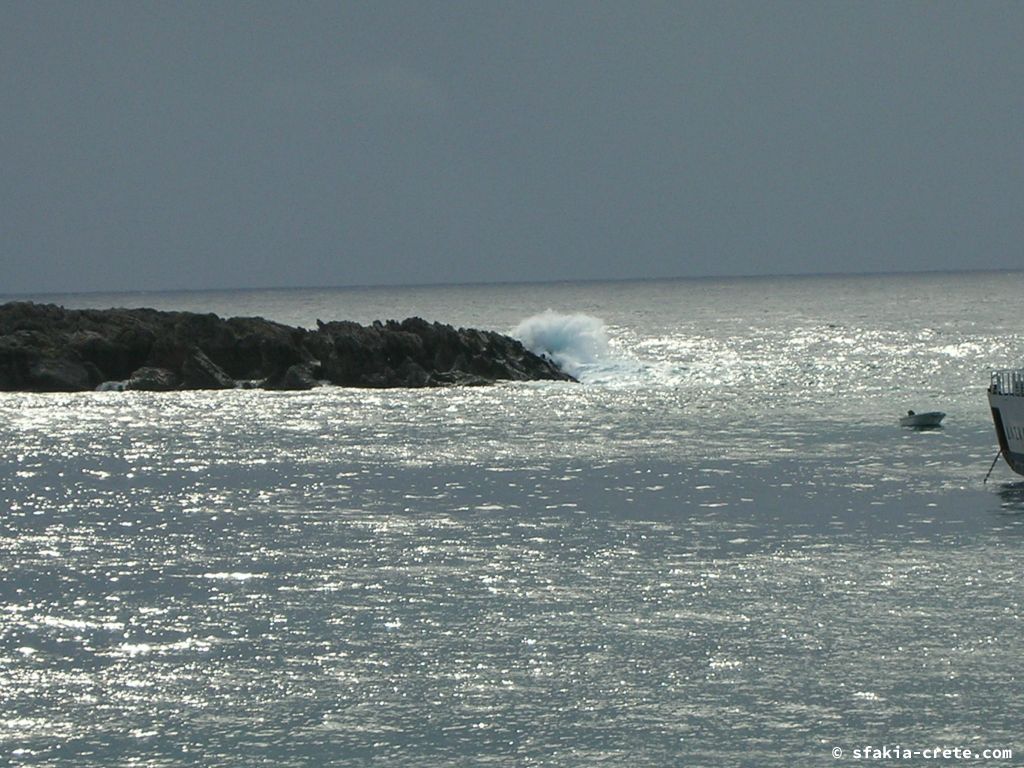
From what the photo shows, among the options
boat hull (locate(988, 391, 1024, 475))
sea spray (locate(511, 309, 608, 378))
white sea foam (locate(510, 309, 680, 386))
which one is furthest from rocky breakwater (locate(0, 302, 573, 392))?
boat hull (locate(988, 391, 1024, 475))

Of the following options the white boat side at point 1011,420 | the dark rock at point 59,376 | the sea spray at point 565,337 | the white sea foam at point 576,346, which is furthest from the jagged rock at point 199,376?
the white boat side at point 1011,420

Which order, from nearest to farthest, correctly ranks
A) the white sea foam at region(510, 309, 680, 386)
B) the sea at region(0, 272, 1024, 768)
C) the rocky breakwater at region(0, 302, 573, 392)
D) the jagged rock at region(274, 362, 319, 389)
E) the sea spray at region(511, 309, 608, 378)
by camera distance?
the sea at region(0, 272, 1024, 768), the rocky breakwater at region(0, 302, 573, 392), the jagged rock at region(274, 362, 319, 389), the white sea foam at region(510, 309, 680, 386), the sea spray at region(511, 309, 608, 378)

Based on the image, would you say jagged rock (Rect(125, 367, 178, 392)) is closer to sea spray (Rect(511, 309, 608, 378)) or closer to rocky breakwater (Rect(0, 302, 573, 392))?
rocky breakwater (Rect(0, 302, 573, 392))

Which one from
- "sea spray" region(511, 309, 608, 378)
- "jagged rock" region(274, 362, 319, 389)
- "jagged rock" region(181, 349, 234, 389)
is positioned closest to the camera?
"jagged rock" region(181, 349, 234, 389)

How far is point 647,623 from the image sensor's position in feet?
90.8

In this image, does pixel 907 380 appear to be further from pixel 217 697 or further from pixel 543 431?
pixel 217 697

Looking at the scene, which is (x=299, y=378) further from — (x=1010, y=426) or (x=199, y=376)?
(x=1010, y=426)

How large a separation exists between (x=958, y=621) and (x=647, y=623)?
5793 millimetres

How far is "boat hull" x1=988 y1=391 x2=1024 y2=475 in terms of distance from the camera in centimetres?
4862

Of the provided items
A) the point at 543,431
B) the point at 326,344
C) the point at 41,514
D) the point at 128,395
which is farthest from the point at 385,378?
the point at 41,514

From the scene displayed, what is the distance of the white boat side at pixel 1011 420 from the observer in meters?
48.7

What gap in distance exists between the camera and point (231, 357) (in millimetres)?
89062

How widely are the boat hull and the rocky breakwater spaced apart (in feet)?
137

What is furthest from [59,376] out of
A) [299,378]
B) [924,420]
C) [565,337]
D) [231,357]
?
[924,420]
